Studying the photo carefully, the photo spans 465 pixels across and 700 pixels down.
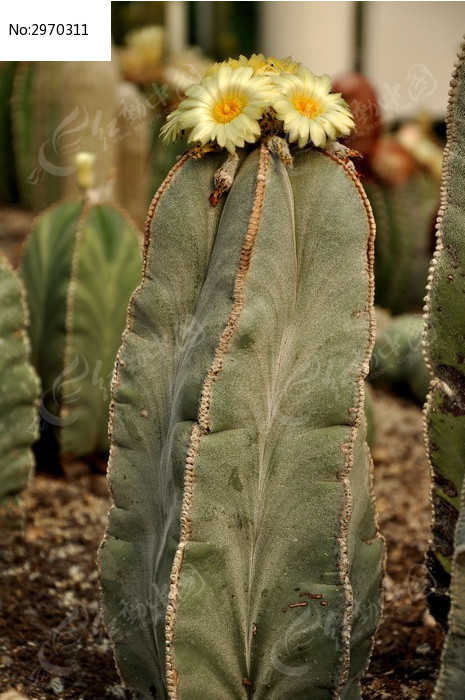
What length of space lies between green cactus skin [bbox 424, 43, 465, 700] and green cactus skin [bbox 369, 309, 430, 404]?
179 centimetres

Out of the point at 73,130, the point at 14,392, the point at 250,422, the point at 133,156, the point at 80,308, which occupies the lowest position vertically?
the point at 14,392

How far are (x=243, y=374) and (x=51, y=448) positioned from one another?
5.16 ft

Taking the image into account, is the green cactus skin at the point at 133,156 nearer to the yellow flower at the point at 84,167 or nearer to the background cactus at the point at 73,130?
the background cactus at the point at 73,130

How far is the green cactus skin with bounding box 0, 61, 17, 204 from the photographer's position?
486 centimetres

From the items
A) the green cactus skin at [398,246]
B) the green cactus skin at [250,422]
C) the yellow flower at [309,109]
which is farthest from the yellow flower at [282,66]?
the green cactus skin at [398,246]

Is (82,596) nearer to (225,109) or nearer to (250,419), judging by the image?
(250,419)

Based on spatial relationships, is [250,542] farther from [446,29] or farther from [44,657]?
[446,29]

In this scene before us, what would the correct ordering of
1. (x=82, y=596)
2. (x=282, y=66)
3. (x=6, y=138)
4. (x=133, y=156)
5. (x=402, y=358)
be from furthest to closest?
(x=6, y=138)
(x=133, y=156)
(x=402, y=358)
(x=82, y=596)
(x=282, y=66)

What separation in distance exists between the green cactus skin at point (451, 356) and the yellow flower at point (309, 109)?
160mm

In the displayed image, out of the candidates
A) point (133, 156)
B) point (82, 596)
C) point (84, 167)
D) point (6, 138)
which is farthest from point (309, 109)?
point (6, 138)

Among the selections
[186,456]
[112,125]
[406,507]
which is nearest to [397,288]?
[112,125]

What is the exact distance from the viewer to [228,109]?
1.41 m

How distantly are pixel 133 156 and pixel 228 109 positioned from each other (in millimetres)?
3446

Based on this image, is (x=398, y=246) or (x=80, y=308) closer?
(x=80, y=308)
